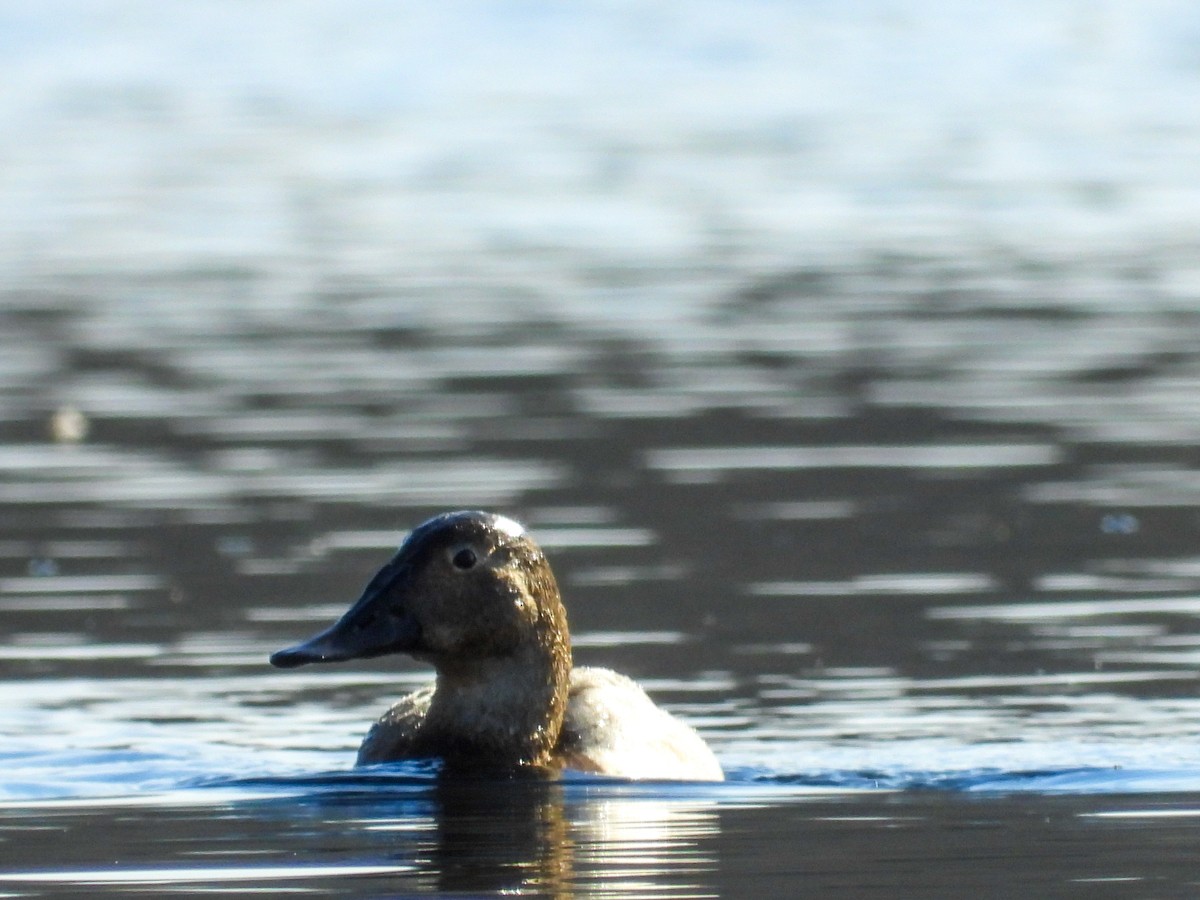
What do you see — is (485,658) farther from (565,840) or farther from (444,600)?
(565,840)

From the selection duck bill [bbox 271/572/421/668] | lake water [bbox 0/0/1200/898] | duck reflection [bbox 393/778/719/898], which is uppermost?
duck bill [bbox 271/572/421/668]

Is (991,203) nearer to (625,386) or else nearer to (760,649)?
(625,386)

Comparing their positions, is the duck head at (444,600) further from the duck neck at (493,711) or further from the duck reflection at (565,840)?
the duck reflection at (565,840)

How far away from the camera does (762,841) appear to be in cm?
888

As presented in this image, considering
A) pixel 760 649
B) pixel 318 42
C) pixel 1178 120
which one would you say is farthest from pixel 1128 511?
pixel 318 42

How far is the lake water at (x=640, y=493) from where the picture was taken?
9.29 m

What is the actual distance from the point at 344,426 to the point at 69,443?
1580mm

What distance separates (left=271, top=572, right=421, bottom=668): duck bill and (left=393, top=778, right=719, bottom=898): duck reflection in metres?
0.48

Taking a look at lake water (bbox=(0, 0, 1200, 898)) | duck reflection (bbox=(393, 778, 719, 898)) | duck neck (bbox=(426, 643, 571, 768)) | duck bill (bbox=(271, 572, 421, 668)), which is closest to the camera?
duck reflection (bbox=(393, 778, 719, 898))

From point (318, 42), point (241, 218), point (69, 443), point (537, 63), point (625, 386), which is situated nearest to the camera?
point (69, 443)

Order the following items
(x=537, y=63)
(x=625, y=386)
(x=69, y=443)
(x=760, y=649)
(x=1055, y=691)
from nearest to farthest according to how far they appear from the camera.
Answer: (x=1055, y=691), (x=760, y=649), (x=69, y=443), (x=625, y=386), (x=537, y=63)

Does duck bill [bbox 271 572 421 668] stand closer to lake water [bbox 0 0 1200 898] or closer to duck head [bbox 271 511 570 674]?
duck head [bbox 271 511 570 674]

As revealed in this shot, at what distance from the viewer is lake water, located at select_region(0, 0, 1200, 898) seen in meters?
9.29

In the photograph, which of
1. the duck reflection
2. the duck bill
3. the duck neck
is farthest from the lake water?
the duck bill
